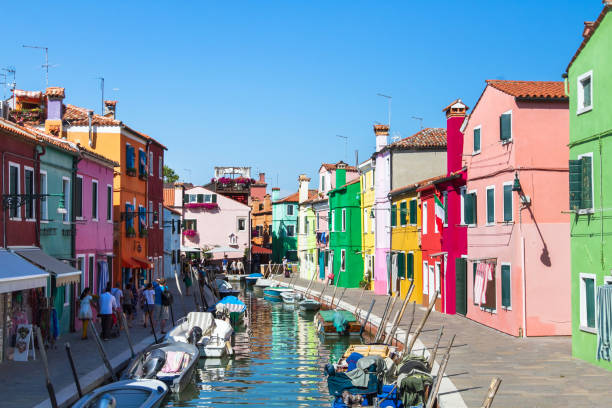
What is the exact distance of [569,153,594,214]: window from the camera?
19.4 metres

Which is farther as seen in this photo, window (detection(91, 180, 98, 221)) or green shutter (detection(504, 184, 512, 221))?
window (detection(91, 180, 98, 221))

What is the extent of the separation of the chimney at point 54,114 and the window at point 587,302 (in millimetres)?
22319

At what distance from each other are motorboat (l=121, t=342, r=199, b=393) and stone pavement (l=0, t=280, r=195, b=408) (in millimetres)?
773

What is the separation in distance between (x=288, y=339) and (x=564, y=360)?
13541mm

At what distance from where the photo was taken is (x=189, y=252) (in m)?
78.6

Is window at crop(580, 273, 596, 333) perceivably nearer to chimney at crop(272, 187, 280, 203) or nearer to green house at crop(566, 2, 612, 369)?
green house at crop(566, 2, 612, 369)

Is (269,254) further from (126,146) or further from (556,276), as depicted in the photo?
(556,276)

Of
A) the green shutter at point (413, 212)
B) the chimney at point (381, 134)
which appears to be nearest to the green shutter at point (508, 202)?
the green shutter at point (413, 212)

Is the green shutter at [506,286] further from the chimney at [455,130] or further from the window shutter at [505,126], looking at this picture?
the chimney at [455,130]

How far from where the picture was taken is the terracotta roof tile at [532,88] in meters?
25.4

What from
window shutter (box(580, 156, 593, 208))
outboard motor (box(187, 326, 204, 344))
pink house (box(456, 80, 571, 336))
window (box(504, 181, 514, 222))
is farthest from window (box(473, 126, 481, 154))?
outboard motor (box(187, 326, 204, 344))

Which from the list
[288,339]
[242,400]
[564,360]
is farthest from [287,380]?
[288,339]

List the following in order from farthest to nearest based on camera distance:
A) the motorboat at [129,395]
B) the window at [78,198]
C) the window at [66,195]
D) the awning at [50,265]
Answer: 1. the window at [78,198]
2. the window at [66,195]
3. the awning at [50,265]
4. the motorboat at [129,395]

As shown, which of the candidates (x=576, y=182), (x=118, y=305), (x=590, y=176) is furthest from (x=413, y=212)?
(x=590, y=176)
